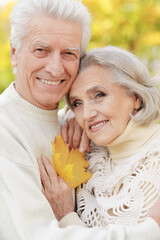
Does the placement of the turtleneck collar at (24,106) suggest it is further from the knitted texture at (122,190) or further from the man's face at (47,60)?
the knitted texture at (122,190)

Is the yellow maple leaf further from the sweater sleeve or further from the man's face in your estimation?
the sweater sleeve

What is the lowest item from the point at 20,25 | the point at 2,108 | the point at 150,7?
the point at 2,108

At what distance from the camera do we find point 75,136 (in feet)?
8.71

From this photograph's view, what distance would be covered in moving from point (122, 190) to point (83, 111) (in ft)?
→ 1.96

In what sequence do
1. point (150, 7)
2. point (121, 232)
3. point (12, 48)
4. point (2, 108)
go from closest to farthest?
point (121, 232) < point (2, 108) < point (12, 48) < point (150, 7)

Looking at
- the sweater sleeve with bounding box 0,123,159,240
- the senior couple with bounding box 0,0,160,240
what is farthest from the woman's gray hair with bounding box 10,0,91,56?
the sweater sleeve with bounding box 0,123,159,240

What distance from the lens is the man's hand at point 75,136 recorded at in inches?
104

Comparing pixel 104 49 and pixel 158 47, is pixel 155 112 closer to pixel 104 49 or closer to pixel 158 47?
pixel 104 49

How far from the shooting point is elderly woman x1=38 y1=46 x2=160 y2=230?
2275 mm

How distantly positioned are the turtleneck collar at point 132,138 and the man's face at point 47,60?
1.67ft

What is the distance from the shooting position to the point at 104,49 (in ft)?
8.17

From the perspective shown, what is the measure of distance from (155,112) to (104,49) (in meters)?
0.55

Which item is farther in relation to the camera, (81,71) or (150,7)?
(150,7)

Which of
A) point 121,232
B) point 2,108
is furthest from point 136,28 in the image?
point 121,232
